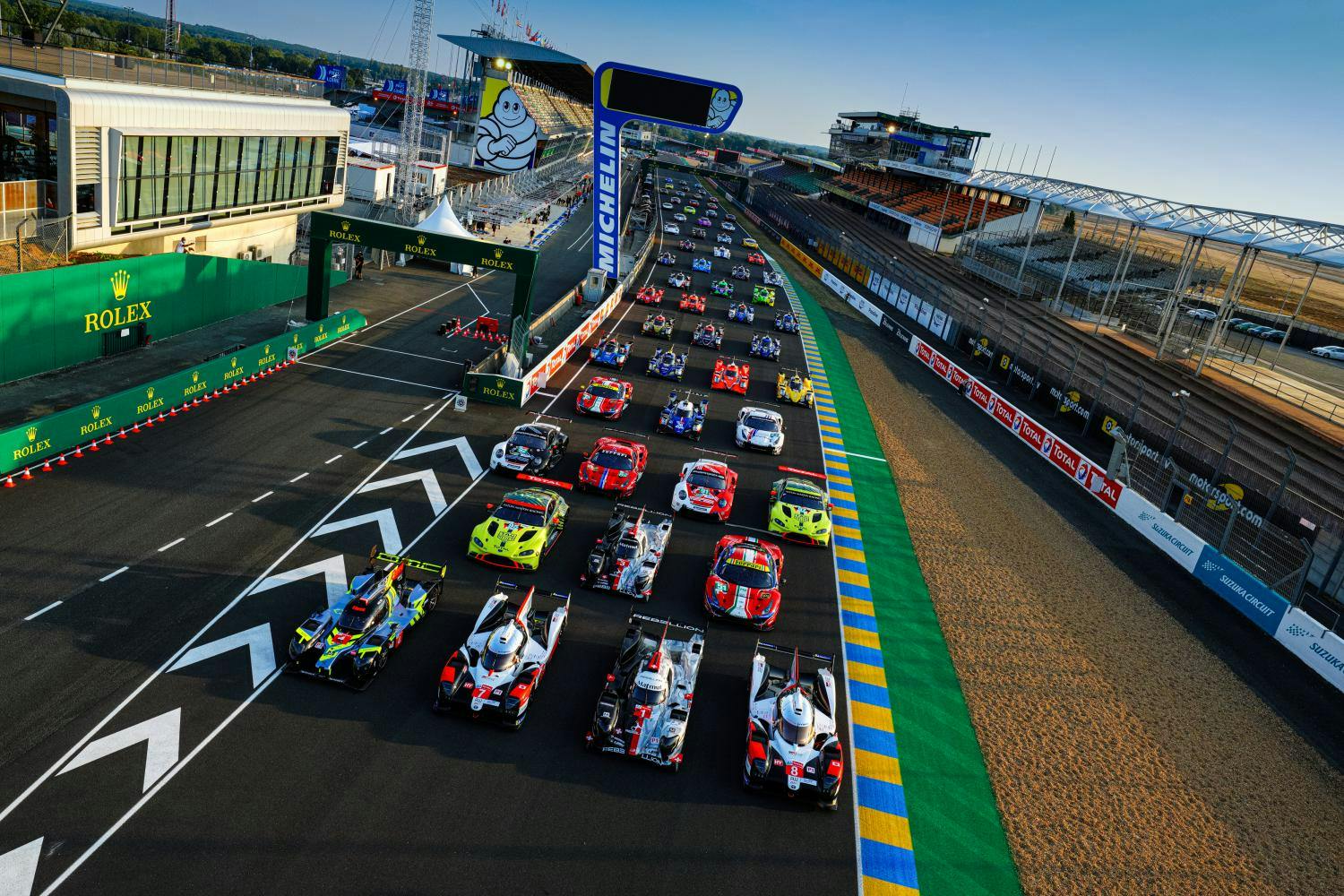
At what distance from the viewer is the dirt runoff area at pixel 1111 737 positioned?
1357 centimetres

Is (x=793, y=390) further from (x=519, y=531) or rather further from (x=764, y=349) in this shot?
(x=519, y=531)

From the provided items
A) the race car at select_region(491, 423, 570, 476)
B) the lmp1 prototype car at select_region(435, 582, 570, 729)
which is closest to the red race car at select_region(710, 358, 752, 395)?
the race car at select_region(491, 423, 570, 476)

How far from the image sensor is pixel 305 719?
44.5ft

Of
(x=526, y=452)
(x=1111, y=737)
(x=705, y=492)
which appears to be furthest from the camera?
(x=526, y=452)

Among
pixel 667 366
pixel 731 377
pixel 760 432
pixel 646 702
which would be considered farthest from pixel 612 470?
pixel 731 377

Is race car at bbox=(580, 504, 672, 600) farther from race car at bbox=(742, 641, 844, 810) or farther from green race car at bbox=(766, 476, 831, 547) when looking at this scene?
race car at bbox=(742, 641, 844, 810)


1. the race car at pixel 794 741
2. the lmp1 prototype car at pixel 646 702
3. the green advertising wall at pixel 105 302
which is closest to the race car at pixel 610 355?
the green advertising wall at pixel 105 302

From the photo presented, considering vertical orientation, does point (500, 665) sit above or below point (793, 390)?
→ below

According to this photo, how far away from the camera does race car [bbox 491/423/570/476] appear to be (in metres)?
23.9

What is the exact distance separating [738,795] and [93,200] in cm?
3011

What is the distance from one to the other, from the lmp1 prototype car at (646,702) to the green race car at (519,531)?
419 cm

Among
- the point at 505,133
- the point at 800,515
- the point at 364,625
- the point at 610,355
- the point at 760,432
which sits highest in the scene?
the point at 505,133

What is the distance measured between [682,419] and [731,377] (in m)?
7.49

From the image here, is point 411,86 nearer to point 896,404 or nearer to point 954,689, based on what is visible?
point 896,404
